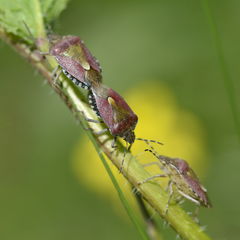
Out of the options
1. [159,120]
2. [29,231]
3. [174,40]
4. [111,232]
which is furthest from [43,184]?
[174,40]

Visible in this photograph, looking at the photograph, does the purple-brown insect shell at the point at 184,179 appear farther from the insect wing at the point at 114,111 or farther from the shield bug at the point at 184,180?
the insect wing at the point at 114,111

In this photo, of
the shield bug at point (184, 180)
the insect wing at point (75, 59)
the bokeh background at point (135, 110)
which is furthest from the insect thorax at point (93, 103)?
the bokeh background at point (135, 110)

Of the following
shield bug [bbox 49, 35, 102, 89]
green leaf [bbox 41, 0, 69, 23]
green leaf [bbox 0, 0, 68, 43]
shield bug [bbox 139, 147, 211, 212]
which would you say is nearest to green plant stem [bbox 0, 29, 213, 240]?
shield bug [bbox 49, 35, 102, 89]

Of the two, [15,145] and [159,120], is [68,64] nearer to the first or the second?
[159,120]

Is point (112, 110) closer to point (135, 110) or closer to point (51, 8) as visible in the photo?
point (51, 8)

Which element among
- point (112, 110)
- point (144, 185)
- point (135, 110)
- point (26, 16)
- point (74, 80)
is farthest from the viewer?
point (135, 110)

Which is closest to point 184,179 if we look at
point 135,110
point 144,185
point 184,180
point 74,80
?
point 184,180
